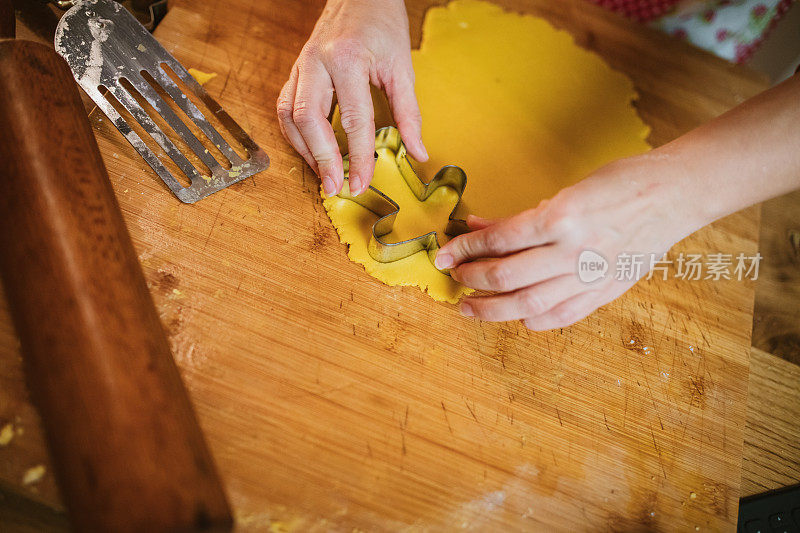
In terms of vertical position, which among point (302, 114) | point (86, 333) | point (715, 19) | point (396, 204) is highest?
point (715, 19)

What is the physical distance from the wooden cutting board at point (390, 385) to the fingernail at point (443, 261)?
9 centimetres

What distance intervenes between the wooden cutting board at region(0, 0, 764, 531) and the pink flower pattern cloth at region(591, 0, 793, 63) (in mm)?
838

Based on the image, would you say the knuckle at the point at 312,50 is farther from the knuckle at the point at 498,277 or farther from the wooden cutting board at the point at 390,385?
the knuckle at the point at 498,277

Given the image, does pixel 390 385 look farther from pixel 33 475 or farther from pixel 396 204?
pixel 33 475

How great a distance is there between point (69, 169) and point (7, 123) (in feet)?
0.40

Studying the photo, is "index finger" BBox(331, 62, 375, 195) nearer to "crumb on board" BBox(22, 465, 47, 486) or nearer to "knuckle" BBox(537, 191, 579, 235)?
"knuckle" BBox(537, 191, 579, 235)

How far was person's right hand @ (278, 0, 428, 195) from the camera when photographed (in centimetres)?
91

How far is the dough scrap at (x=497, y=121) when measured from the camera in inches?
39.6

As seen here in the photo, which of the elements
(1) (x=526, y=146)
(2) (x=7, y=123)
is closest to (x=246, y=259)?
(2) (x=7, y=123)

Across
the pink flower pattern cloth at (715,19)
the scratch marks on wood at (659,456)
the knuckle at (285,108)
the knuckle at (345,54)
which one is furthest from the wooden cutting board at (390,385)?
the pink flower pattern cloth at (715,19)

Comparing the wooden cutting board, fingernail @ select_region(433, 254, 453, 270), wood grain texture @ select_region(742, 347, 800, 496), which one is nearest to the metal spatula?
the wooden cutting board

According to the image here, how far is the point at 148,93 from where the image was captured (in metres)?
0.97

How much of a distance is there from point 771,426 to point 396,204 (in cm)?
94

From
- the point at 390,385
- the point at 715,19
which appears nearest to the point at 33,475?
the point at 390,385
